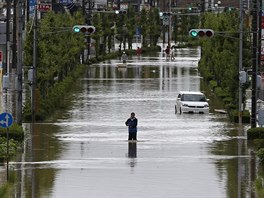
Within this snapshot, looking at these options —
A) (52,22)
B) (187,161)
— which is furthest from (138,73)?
(187,161)

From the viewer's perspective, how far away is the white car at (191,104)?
193 ft

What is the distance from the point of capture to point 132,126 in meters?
42.6

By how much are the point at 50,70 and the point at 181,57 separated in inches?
2306

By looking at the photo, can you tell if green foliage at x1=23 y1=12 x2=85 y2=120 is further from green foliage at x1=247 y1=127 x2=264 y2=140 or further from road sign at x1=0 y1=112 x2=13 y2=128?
road sign at x1=0 y1=112 x2=13 y2=128

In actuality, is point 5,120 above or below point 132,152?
above

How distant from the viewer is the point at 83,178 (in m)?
31.8

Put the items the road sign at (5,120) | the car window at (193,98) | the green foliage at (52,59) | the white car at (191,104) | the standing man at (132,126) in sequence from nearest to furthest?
the road sign at (5,120) < the standing man at (132,126) < the green foliage at (52,59) < the white car at (191,104) < the car window at (193,98)

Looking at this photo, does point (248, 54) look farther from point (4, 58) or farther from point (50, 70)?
point (4, 58)

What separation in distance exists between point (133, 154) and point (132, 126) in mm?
3910

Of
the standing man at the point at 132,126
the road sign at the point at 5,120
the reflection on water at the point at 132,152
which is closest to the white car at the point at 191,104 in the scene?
the standing man at the point at 132,126

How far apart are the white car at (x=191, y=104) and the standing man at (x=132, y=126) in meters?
15.8

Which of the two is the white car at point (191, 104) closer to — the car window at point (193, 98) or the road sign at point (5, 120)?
the car window at point (193, 98)

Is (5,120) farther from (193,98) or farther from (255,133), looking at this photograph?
(193,98)

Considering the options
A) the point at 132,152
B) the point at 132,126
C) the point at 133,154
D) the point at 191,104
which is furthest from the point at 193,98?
the point at 133,154
